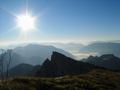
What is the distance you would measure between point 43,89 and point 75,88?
11.7 feet

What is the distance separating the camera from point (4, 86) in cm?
1908

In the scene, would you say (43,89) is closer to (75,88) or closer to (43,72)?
(75,88)

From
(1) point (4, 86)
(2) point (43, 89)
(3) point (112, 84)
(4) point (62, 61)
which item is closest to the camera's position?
(1) point (4, 86)

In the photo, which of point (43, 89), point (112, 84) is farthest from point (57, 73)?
point (43, 89)

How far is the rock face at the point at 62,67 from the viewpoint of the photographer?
109762 millimetres

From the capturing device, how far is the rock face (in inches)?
4321

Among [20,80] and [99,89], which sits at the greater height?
[20,80]

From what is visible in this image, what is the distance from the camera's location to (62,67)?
119 m

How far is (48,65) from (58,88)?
108 meters

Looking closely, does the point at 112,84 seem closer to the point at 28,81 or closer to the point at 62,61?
the point at 28,81

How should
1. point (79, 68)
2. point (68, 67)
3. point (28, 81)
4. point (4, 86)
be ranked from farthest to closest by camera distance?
point (68, 67)
point (79, 68)
point (28, 81)
point (4, 86)

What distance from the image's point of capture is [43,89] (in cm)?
2233

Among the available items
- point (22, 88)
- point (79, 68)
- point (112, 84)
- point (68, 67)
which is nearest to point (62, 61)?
point (68, 67)

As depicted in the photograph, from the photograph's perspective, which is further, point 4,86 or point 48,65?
point 48,65
